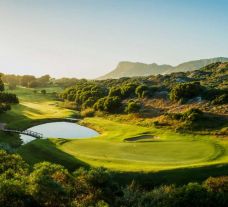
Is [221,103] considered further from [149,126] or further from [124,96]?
[124,96]

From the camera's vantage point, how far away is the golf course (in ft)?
171

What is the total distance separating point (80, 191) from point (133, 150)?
29356 mm

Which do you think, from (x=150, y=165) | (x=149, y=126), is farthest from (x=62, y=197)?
(x=149, y=126)

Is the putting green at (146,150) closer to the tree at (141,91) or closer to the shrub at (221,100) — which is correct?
the shrub at (221,100)

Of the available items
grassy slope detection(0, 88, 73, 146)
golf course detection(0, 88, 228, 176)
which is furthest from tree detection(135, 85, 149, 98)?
golf course detection(0, 88, 228, 176)

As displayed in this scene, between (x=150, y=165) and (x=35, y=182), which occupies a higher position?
(x=35, y=182)

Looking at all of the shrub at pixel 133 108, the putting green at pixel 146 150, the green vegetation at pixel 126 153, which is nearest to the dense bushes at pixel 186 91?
the green vegetation at pixel 126 153

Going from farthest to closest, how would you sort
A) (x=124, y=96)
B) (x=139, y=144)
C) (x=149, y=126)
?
(x=124, y=96)
(x=149, y=126)
(x=139, y=144)

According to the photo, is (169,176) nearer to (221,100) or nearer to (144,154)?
(144,154)

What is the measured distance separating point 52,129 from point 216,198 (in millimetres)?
62072

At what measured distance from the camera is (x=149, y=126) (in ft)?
275

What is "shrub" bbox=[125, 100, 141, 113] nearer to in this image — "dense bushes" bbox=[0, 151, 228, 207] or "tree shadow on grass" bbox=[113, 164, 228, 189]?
"tree shadow on grass" bbox=[113, 164, 228, 189]

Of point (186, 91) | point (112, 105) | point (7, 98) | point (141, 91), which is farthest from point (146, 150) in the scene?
point (7, 98)

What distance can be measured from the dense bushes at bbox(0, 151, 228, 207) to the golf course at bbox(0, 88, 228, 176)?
10896 millimetres
